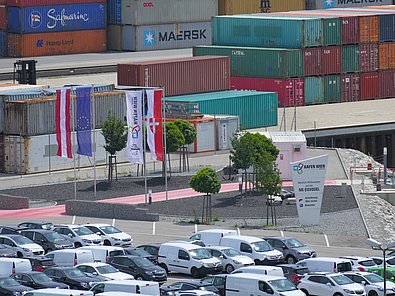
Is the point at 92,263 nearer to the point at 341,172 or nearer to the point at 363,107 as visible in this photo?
the point at 341,172

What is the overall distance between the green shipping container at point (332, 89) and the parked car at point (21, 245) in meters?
56.9

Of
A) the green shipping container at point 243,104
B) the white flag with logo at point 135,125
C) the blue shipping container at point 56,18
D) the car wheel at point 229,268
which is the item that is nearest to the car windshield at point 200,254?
the car wheel at point 229,268

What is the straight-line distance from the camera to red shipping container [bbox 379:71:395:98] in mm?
114812

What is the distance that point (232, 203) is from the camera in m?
71.9

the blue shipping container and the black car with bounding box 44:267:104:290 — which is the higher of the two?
the blue shipping container

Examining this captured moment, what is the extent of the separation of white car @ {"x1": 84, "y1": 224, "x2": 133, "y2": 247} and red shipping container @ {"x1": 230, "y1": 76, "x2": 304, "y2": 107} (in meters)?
47.9

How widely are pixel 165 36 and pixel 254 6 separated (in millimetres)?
11886

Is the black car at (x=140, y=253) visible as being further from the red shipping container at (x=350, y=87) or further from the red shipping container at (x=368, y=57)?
the red shipping container at (x=368, y=57)

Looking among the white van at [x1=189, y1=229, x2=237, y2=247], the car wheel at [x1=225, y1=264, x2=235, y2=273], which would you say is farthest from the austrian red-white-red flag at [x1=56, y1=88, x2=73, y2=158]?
the car wheel at [x1=225, y1=264, x2=235, y2=273]

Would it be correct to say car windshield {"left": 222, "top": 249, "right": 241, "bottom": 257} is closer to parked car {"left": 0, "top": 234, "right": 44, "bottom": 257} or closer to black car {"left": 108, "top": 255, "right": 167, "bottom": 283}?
black car {"left": 108, "top": 255, "right": 167, "bottom": 283}

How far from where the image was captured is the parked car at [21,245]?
5520cm

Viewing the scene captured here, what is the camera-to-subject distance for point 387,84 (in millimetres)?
115438

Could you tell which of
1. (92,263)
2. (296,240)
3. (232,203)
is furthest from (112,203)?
(92,263)

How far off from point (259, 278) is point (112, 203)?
70.6 feet
